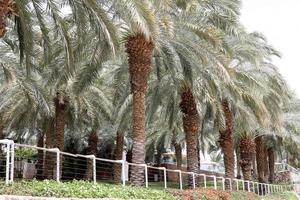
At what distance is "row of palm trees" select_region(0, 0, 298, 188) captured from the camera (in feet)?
50.6

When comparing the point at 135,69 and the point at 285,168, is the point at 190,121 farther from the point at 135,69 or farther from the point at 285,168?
the point at 285,168

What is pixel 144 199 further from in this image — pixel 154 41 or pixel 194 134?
pixel 194 134

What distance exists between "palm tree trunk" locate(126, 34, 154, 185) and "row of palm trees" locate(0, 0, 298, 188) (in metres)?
0.04

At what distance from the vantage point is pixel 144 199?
1430 centimetres

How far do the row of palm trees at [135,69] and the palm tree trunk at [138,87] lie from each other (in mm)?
37

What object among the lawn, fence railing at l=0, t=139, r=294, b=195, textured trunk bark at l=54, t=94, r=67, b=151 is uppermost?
textured trunk bark at l=54, t=94, r=67, b=151

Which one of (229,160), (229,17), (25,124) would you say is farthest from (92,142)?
(229,17)

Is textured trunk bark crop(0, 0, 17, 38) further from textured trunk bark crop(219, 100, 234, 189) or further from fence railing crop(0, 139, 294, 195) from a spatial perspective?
textured trunk bark crop(219, 100, 234, 189)

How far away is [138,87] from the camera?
1814 centimetres

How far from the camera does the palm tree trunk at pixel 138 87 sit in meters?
17.5

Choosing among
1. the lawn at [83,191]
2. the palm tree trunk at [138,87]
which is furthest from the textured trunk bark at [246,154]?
the palm tree trunk at [138,87]

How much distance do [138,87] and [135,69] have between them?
27.1 inches

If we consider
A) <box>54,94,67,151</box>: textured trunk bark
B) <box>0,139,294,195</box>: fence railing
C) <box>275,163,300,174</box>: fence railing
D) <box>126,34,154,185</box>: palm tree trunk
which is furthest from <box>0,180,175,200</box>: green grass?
<box>275,163,300,174</box>: fence railing

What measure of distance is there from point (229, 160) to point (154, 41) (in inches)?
513
